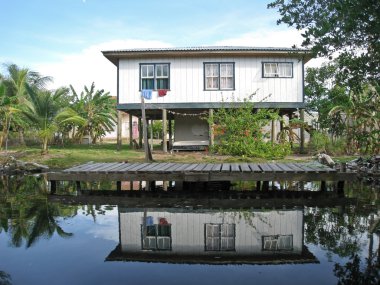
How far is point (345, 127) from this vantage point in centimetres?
1869

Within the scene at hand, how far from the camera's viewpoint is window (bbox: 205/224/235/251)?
578 centimetres

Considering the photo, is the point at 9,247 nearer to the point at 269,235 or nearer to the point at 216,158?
the point at 269,235

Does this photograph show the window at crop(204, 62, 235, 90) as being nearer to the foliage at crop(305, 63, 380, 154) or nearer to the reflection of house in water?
the foliage at crop(305, 63, 380, 154)

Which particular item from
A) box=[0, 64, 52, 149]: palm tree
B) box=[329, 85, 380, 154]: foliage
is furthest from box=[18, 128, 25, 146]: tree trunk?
box=[329, 85, 380, 154]: foliage

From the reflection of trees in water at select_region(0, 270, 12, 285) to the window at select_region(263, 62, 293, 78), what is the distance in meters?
17.7

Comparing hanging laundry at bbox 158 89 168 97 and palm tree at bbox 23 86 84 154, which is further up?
hanging laundry at bbox 158 89 168 97

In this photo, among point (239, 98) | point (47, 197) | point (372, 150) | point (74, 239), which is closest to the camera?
point (74, 239)

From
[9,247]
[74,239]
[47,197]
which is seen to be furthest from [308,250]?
[47,197]

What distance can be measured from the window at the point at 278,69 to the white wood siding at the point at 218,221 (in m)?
13.6

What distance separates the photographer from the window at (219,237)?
578cm

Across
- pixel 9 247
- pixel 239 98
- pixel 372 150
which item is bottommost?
pixel 9 247

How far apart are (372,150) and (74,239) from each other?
47.5ft

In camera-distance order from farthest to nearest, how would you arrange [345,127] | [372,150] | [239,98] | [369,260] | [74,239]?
[239,98], [345,127], [372,150], [74,239], [369,260]

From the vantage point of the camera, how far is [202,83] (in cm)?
2073
